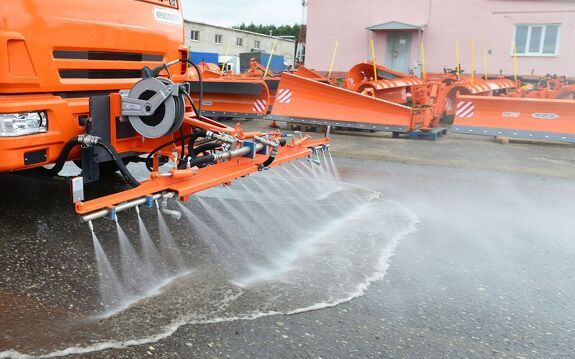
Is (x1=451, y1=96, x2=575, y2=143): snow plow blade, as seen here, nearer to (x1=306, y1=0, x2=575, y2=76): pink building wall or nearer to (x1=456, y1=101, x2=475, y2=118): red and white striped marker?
(x1=456, y1=101, x2=475, y2=118): red and white striped marker

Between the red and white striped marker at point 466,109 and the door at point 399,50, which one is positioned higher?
the door at point 399,50

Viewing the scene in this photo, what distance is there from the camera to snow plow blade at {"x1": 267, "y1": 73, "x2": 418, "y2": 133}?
1120 cm

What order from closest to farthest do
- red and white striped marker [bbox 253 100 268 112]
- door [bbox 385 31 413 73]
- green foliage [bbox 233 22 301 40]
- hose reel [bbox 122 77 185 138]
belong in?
hose reel [bbox 122 77 185 138] → red and white striped marker [bbox 253 100 268 112] → door [bbox 385 31 413 73] → green foliage [bbox 233 22 301 40]

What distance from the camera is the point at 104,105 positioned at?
400 centimetres

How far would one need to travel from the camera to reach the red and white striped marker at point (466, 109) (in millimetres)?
11250

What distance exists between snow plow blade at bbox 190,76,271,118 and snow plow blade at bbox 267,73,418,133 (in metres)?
1.44

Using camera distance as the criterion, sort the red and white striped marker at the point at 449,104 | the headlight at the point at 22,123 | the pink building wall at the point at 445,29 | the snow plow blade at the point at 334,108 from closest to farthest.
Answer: the headlight at the point at 22,123 → the snow plow blade at the point at 334,108 → the red and white striped marker at the point at 449,104 → the pink building wall at the point at 445,29

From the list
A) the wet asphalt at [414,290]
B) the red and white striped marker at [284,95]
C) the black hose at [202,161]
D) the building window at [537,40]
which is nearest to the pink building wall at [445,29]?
the building window at [537,40]

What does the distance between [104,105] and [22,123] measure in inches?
26.0

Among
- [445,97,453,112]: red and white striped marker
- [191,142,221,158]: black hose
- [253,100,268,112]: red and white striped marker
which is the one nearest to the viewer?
[191,142,221,158]: black hose

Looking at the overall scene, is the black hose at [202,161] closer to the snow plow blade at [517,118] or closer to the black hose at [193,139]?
the black hose at [193,139]

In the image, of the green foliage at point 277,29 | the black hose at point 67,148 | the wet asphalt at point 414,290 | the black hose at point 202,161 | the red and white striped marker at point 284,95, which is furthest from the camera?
the green foliage at point 277,29

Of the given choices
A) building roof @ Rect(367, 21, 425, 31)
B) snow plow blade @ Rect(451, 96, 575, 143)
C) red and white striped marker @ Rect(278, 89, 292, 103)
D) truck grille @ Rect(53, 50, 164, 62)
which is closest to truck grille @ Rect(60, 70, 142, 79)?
truck grille @ Rect(53, 50, 164, 62)

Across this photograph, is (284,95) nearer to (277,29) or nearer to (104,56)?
(104,56)
